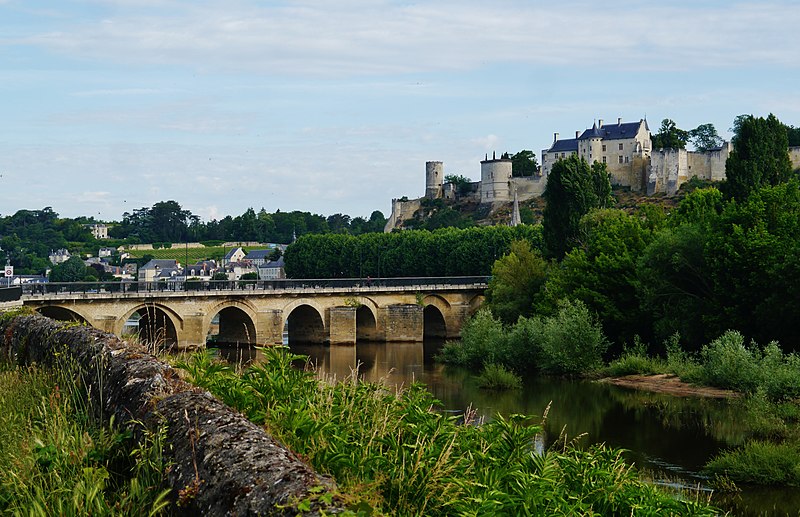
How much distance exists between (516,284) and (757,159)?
12534mm

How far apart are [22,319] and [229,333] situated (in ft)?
130

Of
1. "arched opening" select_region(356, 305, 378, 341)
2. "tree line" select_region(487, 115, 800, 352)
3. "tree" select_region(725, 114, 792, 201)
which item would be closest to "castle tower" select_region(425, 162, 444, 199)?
"arched opening" select_region(356, 305, 378, 341)

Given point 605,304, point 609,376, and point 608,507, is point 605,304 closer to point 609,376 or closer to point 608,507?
point 609,376

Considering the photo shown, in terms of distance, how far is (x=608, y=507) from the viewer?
924 cm

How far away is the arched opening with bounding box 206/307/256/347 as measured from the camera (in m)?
52.1

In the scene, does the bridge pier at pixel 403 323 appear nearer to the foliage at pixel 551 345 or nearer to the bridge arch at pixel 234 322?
the bridge arch at pixel 234 322

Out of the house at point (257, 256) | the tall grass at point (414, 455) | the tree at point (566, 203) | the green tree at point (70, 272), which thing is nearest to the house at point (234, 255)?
the house at point (257, 256)

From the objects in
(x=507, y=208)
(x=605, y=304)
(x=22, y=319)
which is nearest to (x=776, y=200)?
(x=605, y=304)

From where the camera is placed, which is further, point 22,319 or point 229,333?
point 229,333

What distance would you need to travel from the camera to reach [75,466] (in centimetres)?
739

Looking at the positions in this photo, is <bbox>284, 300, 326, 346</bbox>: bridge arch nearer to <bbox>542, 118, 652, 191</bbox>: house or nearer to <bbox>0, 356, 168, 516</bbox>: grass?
<bbox>0, 356, 168, 516</bbox>: grass

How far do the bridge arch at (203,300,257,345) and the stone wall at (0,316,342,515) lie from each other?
40756 mm

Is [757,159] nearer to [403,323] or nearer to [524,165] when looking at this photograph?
[403,323]

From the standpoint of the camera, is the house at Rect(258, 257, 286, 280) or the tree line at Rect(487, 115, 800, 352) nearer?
the tree line at Rect(487, 115, 800, 352)
